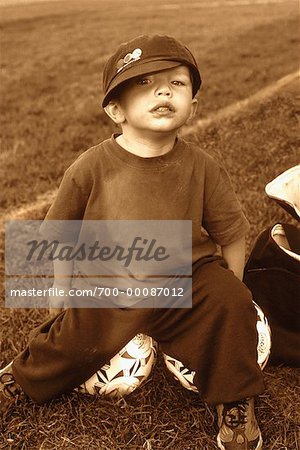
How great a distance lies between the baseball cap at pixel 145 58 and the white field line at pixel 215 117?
5.80 ft

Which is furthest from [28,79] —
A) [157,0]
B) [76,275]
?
[76,275]

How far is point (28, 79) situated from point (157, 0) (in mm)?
2409

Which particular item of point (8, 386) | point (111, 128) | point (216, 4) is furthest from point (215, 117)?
point (216, 4)

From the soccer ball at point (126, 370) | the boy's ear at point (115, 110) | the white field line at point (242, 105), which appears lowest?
the white field line at point (242, 105)

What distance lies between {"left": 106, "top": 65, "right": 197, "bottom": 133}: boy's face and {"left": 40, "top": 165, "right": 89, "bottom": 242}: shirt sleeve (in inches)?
11.7

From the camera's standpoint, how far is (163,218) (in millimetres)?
2021

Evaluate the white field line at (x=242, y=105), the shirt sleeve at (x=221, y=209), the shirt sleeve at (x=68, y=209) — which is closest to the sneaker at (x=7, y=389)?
the shirt sleeve at (x=68, y=209)

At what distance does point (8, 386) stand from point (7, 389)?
0.04ft

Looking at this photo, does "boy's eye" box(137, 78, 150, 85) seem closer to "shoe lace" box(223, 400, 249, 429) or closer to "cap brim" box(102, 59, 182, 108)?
"cap brim" box(102, 59, 182, 108)

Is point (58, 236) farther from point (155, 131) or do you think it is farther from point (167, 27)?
point (167, 27)

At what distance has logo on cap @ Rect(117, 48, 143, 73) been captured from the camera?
1829mm

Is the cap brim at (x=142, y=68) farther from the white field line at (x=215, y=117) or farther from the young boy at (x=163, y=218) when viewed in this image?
the white field line at (x=215, y=117)

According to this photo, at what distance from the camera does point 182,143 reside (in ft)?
6.71

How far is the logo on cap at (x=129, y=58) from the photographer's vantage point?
6.00ft
